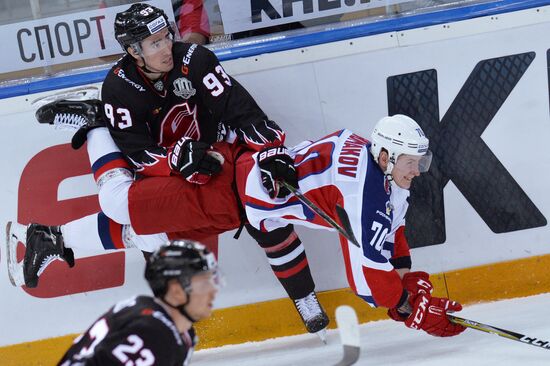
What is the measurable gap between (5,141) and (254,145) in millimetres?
1127

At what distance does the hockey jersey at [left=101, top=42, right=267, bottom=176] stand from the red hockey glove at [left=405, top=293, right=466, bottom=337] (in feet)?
3.07

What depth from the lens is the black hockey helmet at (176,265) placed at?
2.21m

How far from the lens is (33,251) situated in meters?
3.75

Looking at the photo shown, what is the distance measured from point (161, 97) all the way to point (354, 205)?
3.01ft

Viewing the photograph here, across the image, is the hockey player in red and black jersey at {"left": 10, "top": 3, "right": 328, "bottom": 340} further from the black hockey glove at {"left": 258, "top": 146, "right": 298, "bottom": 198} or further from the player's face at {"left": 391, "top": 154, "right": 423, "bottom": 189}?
the player's face at {"left": 391, "top": 154, "right": 423, "bottom": 189}

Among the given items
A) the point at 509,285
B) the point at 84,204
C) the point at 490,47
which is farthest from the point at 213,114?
the point at 509,285

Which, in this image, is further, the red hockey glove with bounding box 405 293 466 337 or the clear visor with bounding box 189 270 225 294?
the red hockey glove with bounding box 405 293 466 337

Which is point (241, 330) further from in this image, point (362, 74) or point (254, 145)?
point (362, 74)

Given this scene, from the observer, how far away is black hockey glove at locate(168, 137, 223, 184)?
341 centimetres

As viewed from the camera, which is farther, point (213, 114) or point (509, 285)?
point (509, 285)

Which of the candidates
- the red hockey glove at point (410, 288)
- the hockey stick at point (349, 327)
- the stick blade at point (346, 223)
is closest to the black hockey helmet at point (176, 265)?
the hockey stick at point (349, 327)

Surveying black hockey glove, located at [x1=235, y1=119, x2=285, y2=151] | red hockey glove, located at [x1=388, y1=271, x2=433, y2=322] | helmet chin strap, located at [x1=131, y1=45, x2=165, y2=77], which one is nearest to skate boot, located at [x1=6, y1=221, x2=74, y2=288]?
helmet chin strap, located at [x1=131, y1=45, x2=165, y2=77]

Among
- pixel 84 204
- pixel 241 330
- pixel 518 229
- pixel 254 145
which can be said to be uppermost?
pixel 254 145

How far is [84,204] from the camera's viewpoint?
3916 millimetres
